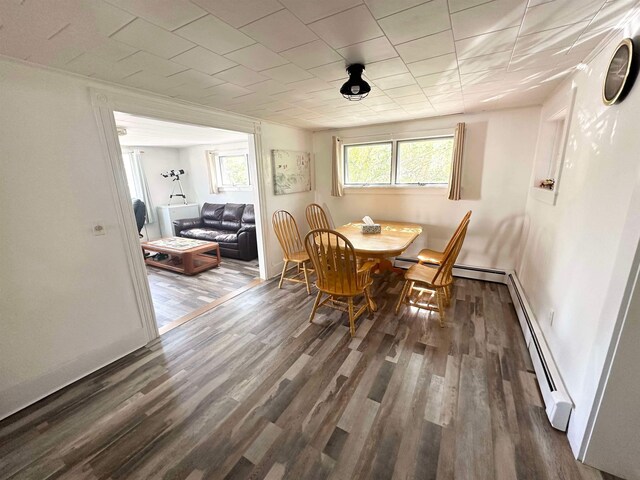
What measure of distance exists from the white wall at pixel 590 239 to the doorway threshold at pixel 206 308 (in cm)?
302

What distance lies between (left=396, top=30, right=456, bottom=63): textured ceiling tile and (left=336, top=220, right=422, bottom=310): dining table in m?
1.48

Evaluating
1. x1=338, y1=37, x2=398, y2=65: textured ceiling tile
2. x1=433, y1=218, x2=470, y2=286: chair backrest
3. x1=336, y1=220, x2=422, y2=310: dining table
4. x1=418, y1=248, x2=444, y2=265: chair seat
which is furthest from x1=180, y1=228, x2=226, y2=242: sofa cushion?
x1=338, y1=37, x2=398, y2=65: textured ceiling tile

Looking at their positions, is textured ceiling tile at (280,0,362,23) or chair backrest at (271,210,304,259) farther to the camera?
chair backrest at (271,210,304,259)

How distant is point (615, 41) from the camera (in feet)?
4.57

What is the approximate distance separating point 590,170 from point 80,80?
335 centimetres

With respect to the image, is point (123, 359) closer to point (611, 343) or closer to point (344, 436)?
point (344, 436)

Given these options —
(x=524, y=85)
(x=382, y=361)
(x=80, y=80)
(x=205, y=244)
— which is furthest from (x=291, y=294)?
(x=524, y=85)

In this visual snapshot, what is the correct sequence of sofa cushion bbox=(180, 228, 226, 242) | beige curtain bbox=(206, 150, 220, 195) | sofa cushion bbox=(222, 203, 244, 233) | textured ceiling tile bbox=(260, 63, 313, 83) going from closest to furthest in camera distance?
textured ceiling tile bbox=(260, 63, 313, 83), sofa cushion bbox=(180, 228, 226, 242), sofa cushion bbox=(222, 203, 244, 233), beige curtain bbox=(206, 150, 220, 195)

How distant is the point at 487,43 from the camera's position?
1.46 m

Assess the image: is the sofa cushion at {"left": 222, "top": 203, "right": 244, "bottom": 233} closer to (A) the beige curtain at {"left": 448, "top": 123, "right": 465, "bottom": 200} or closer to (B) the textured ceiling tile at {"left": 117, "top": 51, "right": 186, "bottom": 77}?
(B) the textured ceiling tile at {"left": 117, "top": 51, "right": 186, "bottom": 77}

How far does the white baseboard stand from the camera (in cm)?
163

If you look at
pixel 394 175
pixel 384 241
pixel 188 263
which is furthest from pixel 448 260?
pixel 188 263

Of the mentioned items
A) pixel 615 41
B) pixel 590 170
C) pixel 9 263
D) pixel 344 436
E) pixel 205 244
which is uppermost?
pixel 615 41

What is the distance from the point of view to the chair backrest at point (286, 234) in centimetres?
331
